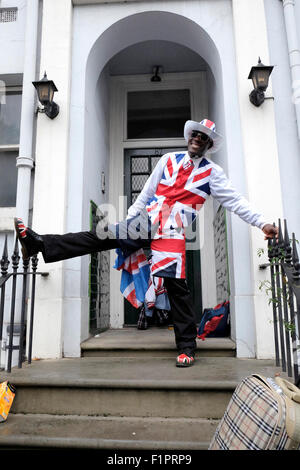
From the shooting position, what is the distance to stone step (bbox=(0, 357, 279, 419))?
7.81 ft

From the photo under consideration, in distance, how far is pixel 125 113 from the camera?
5.78 metres

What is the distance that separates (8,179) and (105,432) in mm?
3467

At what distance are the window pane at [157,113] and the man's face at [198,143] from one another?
2657 millimetres

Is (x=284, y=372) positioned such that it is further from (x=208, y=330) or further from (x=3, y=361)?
(x=3, y=361)

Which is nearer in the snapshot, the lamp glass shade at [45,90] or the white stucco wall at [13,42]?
the lamp glass shade at [45,90]

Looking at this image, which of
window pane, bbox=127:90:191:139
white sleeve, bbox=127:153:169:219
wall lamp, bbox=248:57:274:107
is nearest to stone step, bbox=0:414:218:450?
white sleeve, bbox=127:153:169:219

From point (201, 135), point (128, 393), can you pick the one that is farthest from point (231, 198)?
point (128, 393)

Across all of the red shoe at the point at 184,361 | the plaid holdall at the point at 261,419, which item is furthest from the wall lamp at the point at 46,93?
the plaid holdall at the point at 261,419

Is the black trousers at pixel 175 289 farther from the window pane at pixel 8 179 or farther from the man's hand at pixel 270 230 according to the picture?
the window pane at pixel 8 179

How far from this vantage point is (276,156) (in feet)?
11.8

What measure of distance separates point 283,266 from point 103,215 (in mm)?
2841

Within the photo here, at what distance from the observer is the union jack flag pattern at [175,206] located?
3.06 metres

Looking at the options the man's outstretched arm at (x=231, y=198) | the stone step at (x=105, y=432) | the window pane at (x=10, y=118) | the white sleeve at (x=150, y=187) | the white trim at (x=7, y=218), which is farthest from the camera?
the window pane at (x=10, y=118)
